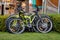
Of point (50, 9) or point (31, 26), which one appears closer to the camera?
point (31, 26)

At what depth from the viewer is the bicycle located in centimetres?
948

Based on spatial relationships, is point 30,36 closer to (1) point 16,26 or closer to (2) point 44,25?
(1) point 16,26

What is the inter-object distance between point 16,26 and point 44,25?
1.12 metres

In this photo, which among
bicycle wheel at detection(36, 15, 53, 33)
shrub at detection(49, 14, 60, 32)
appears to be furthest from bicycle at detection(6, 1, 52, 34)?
shrub at detection(49, 14, 60, 32)

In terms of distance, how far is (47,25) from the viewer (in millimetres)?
9867

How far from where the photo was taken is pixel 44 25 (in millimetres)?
9836

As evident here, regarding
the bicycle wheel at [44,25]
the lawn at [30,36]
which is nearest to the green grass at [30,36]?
the lawn at [30,36]

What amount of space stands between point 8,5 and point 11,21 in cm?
386

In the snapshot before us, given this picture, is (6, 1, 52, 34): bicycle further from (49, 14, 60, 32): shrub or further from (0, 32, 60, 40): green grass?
(0, 32, 60, 40): green grass

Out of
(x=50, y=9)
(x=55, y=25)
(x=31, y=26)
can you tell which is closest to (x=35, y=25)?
→ (x=31, y=26)

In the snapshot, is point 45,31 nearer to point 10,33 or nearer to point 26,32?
point 26,32

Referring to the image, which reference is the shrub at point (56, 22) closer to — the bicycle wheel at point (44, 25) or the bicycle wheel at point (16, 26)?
the bicycle wheel at point (44, 25)

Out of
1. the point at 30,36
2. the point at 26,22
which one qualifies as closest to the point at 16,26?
the point at 26,22

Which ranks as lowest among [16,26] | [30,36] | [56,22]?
[30,36]
